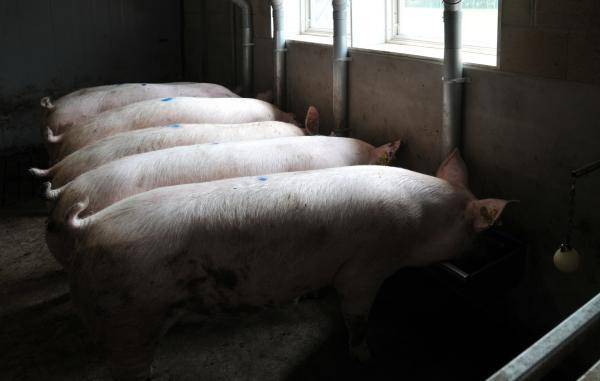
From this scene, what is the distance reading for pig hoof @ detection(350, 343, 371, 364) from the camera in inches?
102

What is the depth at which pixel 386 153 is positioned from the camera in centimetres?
323

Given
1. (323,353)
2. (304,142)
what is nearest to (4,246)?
(304,142)

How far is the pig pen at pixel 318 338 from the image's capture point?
2523mm

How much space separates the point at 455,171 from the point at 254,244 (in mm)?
1126

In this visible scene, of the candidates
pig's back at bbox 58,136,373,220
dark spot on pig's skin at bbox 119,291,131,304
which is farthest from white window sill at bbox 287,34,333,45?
dark spot on pig's skin at bbox 119,291,131,304

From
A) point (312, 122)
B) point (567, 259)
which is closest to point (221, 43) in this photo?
point (312, 122)

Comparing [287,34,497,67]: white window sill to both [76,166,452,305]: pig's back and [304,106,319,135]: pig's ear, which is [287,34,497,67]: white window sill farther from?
[76,166,452,305]: pig's back

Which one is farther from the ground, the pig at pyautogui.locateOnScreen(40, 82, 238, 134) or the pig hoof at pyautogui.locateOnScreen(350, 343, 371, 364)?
the pig at pyautogui.locateOnScreen(40, 82, 238, 134)

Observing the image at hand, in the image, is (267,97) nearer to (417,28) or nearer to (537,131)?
(417,28)

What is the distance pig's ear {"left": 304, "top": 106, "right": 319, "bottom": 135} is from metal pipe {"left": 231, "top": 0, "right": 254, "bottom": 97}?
156cm

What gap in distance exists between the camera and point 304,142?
129 inches

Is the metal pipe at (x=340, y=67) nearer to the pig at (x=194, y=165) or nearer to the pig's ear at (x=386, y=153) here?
the pig at (x=194, y=165)

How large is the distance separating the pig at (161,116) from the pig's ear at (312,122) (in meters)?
0.37

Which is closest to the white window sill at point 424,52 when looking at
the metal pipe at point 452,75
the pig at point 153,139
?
the metal pipe at point 452,75
